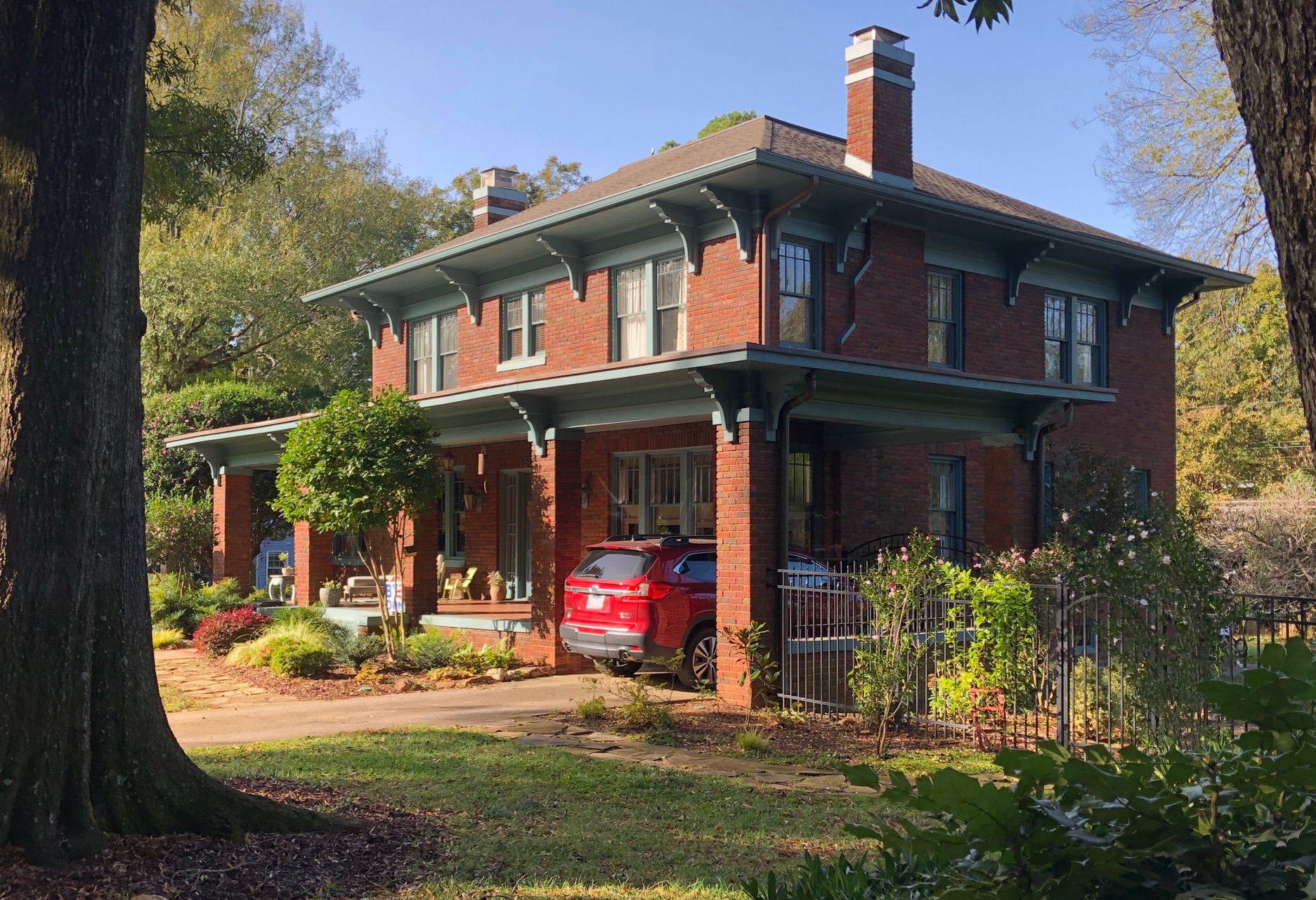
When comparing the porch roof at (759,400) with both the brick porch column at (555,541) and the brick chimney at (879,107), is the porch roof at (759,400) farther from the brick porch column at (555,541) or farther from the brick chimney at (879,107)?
the brick chimney at (879,107)

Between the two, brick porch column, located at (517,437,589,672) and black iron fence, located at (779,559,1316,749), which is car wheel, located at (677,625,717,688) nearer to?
black iron fence, located at (779,559,1316,749)

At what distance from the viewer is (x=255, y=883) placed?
18.4ft

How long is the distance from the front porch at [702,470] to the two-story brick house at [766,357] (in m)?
0.04

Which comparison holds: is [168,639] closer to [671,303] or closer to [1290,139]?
[671,303]

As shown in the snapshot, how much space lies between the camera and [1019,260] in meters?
19.9

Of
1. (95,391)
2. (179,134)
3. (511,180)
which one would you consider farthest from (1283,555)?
(95,391)

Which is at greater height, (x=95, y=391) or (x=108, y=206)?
(x=108, y=206)

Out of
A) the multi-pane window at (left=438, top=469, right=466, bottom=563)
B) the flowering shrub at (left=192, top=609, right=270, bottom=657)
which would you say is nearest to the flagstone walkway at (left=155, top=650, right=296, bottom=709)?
the flowering shrub at (left=192, top=609, right=270, bottom=657)

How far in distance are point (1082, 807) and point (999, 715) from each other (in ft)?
30.4

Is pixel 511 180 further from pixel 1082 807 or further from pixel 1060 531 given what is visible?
pixel 1082 807

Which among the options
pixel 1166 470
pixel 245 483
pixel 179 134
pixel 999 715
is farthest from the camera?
pixel 245 483

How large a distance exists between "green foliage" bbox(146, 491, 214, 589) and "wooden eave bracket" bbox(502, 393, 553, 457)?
1151 cm

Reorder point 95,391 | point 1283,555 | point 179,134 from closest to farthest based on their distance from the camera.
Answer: point 95,391 → point 179,134 → point 1283,555

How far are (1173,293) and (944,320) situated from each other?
6.73 metres
